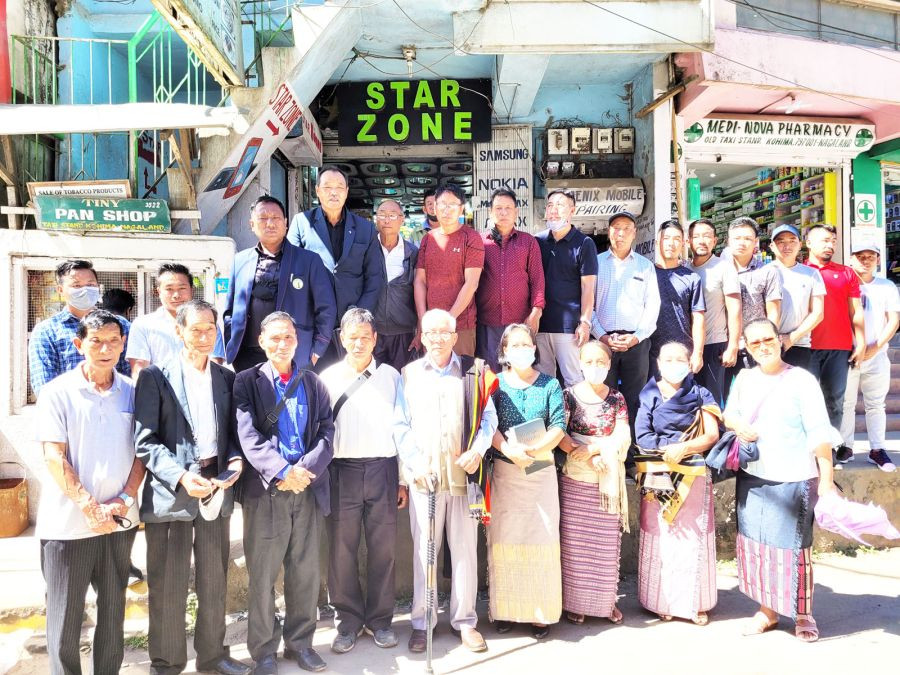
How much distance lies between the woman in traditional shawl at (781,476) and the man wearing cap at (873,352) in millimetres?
2052

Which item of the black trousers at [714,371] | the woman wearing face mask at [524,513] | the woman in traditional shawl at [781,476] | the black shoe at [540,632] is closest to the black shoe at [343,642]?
the woman wearing face mask at [524,513]

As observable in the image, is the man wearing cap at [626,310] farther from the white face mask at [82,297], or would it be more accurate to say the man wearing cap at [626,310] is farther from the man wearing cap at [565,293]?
the white face mask at [82,297]

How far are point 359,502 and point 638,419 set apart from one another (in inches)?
63.5

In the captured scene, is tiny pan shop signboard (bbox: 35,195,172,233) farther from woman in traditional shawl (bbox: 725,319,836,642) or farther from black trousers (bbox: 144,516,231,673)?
woman in traditional shawl (bbox: 725,319,836,642)

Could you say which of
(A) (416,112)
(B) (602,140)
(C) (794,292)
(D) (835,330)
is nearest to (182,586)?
(C) (794,292)

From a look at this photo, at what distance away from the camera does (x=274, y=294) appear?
3.64 metres

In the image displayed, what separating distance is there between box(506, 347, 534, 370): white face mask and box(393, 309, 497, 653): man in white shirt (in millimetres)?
244

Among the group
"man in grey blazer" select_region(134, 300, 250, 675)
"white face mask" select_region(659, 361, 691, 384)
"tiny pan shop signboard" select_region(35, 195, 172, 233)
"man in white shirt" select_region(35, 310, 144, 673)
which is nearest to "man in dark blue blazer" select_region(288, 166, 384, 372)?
"man in grey blazer" select_region(134, 300, 250, 675)

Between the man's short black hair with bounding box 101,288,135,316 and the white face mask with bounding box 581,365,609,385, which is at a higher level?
the man's short black hair with bounding box 101,288,135,316

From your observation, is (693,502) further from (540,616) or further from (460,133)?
(460,133)

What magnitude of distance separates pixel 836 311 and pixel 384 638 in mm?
3936

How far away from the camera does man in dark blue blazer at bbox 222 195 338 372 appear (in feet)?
11.9

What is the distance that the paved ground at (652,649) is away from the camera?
10.3 feet

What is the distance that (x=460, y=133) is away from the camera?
803 cm
